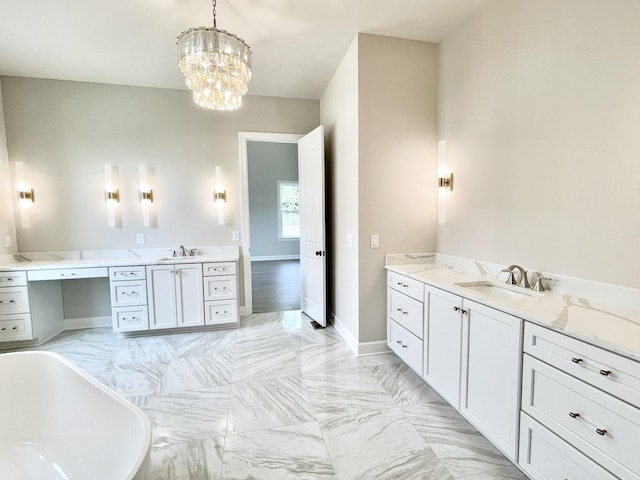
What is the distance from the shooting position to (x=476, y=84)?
2.42 m

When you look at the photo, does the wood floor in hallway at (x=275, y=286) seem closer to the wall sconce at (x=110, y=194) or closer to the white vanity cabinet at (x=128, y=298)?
the white vanity cabinet at (x=128, y=298)

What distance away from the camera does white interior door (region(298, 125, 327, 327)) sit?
11.8ft

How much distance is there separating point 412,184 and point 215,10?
7.54 ft

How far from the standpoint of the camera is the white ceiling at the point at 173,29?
233 cm

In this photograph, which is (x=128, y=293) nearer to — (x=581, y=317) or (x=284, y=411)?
(x=284, y=411)

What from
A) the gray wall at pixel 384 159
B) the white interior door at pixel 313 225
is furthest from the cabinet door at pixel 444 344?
the white interior door at pixel 313 225

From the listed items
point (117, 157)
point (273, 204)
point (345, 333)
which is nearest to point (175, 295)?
point (117, 157)

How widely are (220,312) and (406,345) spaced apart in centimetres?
230

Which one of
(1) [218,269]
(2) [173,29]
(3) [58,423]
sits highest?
(2) [173,29]

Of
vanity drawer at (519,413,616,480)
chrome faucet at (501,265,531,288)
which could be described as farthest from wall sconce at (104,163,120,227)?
vanity drawer at (519,413,616,480)

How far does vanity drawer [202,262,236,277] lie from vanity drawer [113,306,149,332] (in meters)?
0.81

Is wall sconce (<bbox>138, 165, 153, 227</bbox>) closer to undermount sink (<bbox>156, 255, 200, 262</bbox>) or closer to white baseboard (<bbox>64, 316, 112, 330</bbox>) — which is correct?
undermount sink (<bbox>156, 255, 200, 262</bbox>)

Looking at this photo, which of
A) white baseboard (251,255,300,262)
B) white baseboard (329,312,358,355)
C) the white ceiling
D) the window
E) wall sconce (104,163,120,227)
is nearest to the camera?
the white ceiling

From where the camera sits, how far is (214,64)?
2.03m
